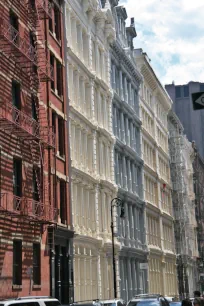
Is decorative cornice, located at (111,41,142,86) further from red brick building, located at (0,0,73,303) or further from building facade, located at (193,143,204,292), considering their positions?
building facade, located at (193,143,204,292)

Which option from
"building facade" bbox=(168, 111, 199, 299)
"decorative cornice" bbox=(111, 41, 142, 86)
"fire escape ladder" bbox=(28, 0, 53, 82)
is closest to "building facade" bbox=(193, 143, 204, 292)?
"building facade" bbox=(168, 111, 199, 299)

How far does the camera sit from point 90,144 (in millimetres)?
43969

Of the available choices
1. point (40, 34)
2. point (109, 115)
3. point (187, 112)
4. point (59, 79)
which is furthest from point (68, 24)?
point (187, 112)

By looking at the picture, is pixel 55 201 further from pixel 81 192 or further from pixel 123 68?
pixel 123 68

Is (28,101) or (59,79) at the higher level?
(59,79)

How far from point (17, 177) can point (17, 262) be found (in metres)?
4.16

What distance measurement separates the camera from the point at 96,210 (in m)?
43.2

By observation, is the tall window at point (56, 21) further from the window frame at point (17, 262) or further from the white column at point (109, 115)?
the window frame at point (17, 262)

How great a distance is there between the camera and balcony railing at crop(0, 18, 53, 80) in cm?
2931

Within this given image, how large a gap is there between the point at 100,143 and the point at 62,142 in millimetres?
8306

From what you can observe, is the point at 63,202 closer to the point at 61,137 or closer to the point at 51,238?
the point at 61,137

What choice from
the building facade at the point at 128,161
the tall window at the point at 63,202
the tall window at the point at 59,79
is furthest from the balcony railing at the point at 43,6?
the building facade at the point at 128,161

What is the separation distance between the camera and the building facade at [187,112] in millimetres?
128625

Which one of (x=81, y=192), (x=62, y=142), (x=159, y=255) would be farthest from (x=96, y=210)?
(x=159, y=255)
